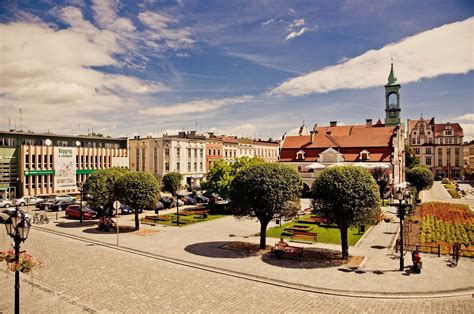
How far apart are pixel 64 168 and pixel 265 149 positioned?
180 feet

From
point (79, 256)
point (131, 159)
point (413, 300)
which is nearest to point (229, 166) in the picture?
point (79, 256)

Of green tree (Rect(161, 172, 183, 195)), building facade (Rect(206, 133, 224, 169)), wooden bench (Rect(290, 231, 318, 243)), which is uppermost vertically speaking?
building facade (Rect(206, 133, 224, 169))

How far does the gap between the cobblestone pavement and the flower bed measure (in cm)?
1114

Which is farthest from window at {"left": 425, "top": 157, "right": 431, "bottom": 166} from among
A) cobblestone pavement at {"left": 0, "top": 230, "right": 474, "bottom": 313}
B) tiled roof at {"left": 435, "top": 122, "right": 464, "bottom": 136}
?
cobblestone pavement at {"left": 0, "top": 230, "right": 474, "bottom": 313}

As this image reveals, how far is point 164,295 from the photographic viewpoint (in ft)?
50.2

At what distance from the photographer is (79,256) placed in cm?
2169

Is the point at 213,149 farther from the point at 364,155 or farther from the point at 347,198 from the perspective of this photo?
the point at 347,198

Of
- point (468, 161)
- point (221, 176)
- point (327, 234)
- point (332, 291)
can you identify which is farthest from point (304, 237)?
point (468, 161)

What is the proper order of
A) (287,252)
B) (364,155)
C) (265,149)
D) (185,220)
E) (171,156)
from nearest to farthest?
1. (287,252)
2. (185,220)
3. (364,155)
4. (171,156)
5. (265,149)

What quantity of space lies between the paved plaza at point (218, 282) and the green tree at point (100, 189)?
5.50 metres

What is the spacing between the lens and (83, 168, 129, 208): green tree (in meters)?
30.1

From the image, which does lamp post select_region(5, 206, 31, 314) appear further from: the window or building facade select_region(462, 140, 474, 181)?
building facade select_region(462, 140, 474, 181)

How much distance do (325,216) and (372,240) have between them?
776 cm

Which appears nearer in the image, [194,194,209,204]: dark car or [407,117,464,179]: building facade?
[194,194,209,204]: dark car
